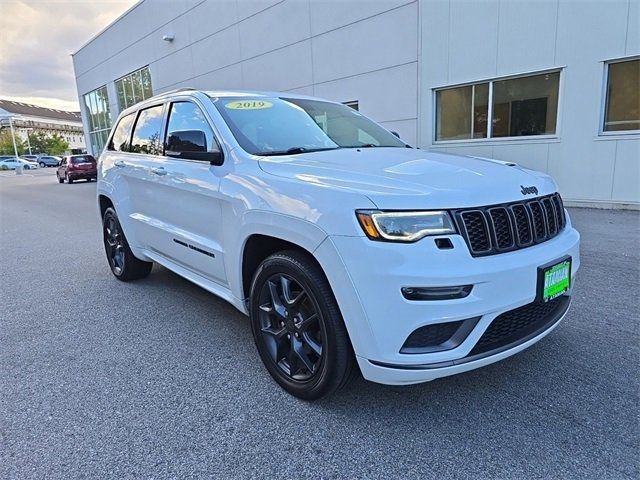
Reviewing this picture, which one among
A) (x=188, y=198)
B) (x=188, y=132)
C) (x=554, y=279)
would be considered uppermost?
(x=188, y=132)

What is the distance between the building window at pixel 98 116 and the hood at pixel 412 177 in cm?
2996

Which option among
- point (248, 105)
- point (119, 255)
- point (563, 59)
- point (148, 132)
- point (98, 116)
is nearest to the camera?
point (248, 105)

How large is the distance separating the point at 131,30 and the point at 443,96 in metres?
20.2

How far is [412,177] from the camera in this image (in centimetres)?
230

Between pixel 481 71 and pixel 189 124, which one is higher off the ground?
pixel 481 71

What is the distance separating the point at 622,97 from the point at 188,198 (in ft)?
27.9

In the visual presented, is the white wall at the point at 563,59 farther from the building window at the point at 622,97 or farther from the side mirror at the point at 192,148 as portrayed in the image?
Result: the side mirror at the point at 192,148

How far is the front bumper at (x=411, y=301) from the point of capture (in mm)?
1975

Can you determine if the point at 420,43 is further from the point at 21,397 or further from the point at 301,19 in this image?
the point at 21,397

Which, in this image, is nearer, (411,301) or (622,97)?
(411,301)

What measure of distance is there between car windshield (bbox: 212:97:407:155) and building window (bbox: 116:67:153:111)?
69.5 ft

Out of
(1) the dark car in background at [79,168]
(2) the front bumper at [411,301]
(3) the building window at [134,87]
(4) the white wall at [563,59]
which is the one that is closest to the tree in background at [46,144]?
(3) the building window at [134,87]

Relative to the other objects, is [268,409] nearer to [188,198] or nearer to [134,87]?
[188,198]

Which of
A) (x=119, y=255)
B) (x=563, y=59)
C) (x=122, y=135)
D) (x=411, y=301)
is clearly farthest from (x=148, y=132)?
(x=563, y=59)
